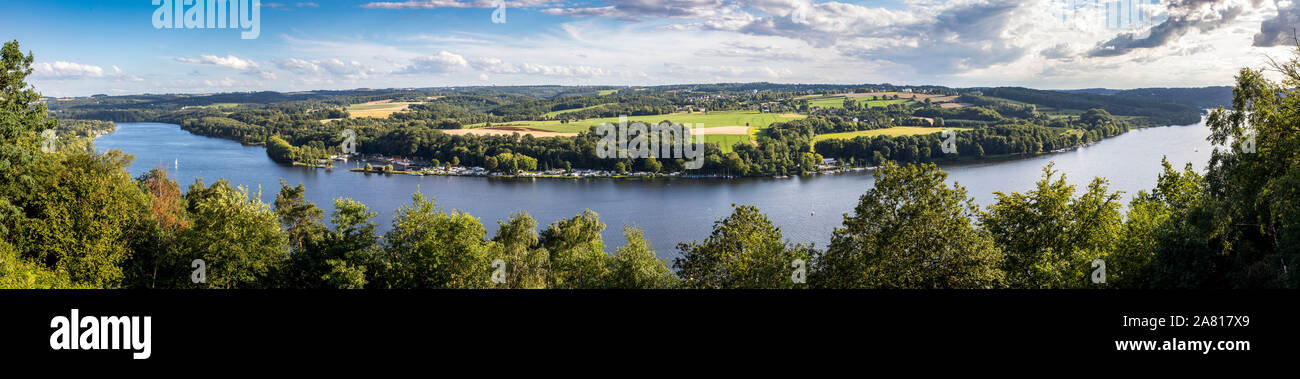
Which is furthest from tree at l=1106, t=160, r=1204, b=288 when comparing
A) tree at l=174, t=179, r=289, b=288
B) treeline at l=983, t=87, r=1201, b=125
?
treeline at l=983, t=87, r=1201, b=125

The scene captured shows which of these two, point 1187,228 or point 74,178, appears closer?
point 1187,228

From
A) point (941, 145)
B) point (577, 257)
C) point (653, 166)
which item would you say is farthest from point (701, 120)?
point (577, 257)

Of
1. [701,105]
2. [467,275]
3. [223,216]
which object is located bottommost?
[467,275]

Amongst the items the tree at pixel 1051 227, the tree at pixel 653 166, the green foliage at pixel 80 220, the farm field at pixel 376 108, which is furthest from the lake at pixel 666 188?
the farm field at pixel 376 108
